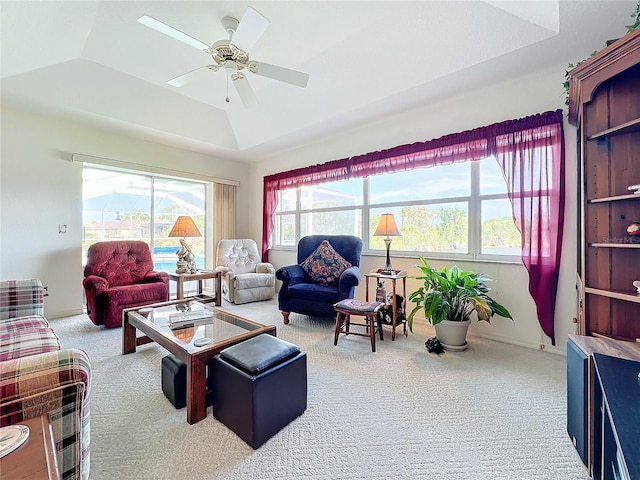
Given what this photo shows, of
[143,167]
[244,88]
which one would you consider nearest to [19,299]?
[244,88]

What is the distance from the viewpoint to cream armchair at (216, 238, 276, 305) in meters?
4.11

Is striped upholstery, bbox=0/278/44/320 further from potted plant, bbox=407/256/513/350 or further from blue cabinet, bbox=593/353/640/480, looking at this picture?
blue cabinet, bbox=593/353/640/480

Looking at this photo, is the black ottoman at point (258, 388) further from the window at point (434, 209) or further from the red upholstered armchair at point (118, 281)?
the window at point (434, 209)

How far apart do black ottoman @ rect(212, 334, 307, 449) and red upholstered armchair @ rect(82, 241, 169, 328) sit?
2166mm

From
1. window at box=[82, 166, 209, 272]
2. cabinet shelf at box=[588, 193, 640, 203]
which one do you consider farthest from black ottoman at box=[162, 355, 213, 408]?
window at box=[82, 166, 209, 272]

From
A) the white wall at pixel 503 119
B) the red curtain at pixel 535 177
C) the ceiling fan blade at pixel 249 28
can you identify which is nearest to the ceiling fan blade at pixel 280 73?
the ceiling fan blade at pixel 249 28

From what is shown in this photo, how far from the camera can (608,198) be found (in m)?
1.67

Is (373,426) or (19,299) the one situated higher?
(19,299)

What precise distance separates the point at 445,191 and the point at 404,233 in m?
0.68

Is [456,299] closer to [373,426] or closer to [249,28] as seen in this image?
[373,426]

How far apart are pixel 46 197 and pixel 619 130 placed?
5.51 metres

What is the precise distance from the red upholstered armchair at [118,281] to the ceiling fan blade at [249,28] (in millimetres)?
2775

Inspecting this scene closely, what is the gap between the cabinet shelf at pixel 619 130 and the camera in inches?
61.3

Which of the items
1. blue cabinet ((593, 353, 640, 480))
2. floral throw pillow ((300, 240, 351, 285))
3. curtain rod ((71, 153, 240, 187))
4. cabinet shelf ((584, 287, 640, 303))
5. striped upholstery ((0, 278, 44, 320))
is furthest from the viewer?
curtain rod ((71, 153, 240, 187))
